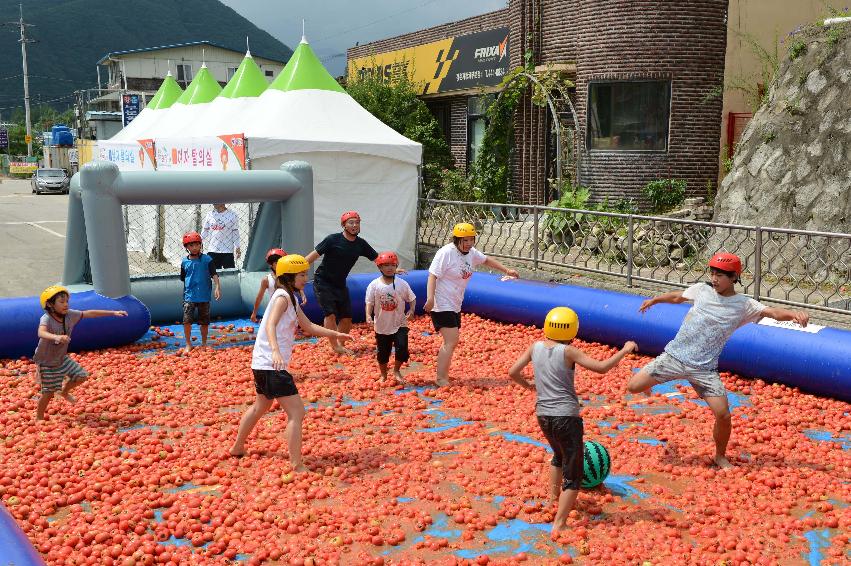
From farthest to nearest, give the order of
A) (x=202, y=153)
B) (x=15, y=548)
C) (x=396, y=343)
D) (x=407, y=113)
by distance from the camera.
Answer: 1. (x=407, y=113)
2. (x=202, y=153)
3. (x=396, y=343)
4. (x=15, y=548)

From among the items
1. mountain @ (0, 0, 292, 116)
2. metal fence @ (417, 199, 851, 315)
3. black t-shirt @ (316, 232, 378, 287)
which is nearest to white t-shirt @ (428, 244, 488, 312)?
black t-shirt @ (316, 232, 378, 287)

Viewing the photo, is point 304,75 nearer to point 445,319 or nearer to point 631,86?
point 631,86

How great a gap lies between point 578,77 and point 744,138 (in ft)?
16.4

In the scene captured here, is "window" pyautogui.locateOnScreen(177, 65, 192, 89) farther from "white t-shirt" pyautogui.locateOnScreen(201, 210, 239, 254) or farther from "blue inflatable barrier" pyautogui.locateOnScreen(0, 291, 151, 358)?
"blue inflatable barrier" pyautogui.locateOnScreen(0, 291, 151, 358)

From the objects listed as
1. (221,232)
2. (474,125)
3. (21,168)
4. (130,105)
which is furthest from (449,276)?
(21,168)

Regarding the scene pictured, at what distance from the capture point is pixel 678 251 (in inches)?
532

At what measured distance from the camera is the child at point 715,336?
6871 millimetres

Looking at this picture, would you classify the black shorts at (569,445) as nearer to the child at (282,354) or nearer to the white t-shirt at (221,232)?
the child at (282,354)

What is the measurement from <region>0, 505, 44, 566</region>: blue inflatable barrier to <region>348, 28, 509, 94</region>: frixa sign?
21284 millimetres

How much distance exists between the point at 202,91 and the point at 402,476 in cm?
1673

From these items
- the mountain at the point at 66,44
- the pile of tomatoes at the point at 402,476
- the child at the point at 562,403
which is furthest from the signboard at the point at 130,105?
the mountain at the point at 66,44

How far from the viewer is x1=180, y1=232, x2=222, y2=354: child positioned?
36.1 feet

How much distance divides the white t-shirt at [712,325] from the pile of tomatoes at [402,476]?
3.18 feet

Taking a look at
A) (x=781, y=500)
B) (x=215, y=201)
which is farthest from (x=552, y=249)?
(x=781, y=500)
